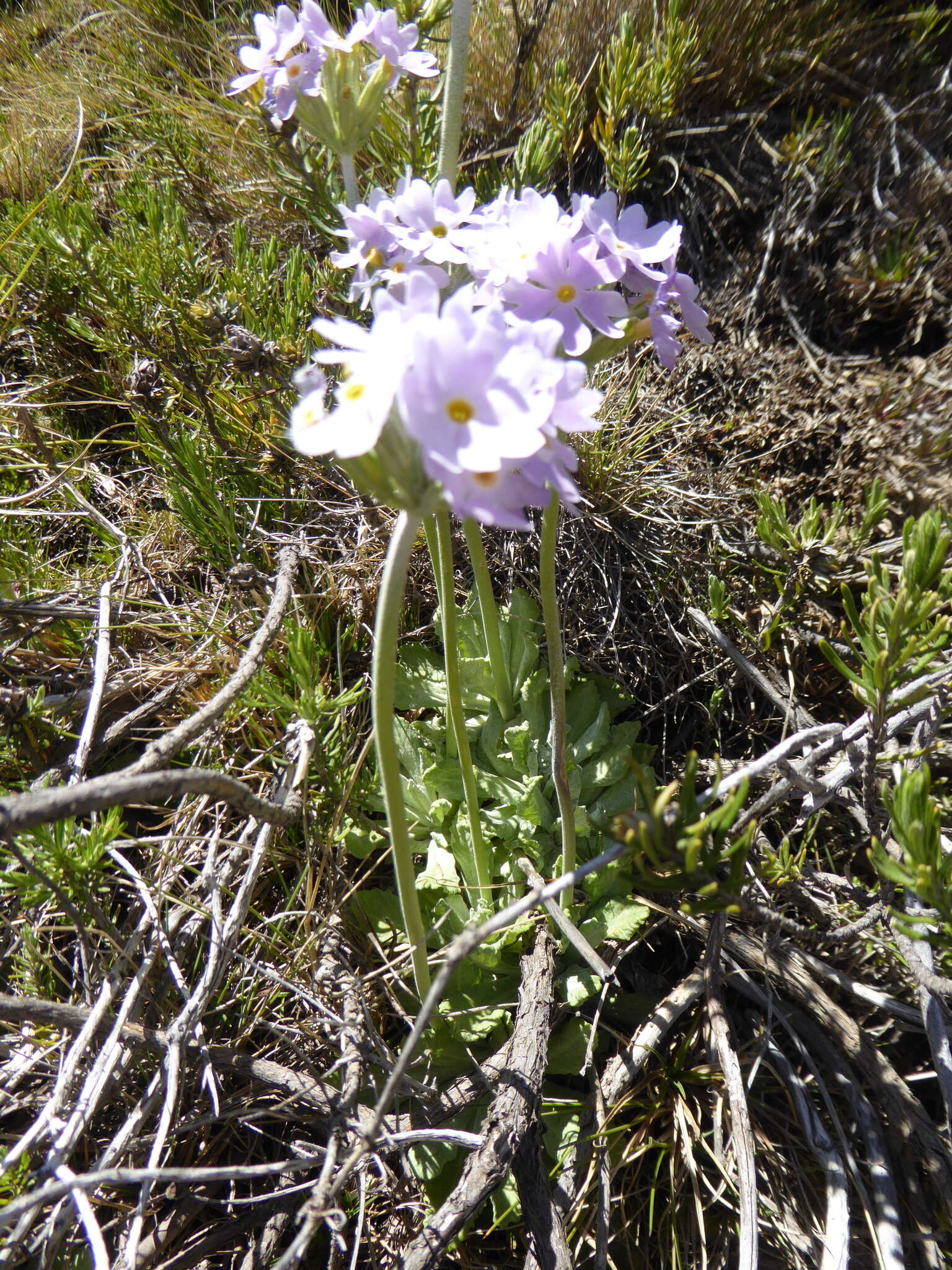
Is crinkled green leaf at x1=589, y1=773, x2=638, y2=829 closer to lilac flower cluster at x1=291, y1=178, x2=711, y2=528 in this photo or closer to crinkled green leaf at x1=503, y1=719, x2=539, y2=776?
crinkled green leaf at x1=503, y1=719, x2=539, y2=776

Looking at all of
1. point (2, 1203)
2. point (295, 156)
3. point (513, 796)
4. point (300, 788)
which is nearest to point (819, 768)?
point (513, 796)

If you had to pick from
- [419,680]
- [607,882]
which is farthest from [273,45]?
[607,882]

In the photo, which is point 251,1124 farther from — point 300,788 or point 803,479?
point 803,479

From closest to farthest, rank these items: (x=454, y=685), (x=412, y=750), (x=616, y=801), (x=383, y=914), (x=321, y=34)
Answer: (x=454, y=685) → (x=321, y=34) → (x=383, y=914) → (x=616, y=801) → (x=412, y=750)

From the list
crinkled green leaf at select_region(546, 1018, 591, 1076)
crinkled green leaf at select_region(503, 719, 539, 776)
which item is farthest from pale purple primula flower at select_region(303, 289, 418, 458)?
crinkled green leaf at select_region(546, 1018, 591, 1076)

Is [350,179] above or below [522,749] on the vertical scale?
above

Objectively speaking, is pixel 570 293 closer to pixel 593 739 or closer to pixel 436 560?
pixel 436 560
